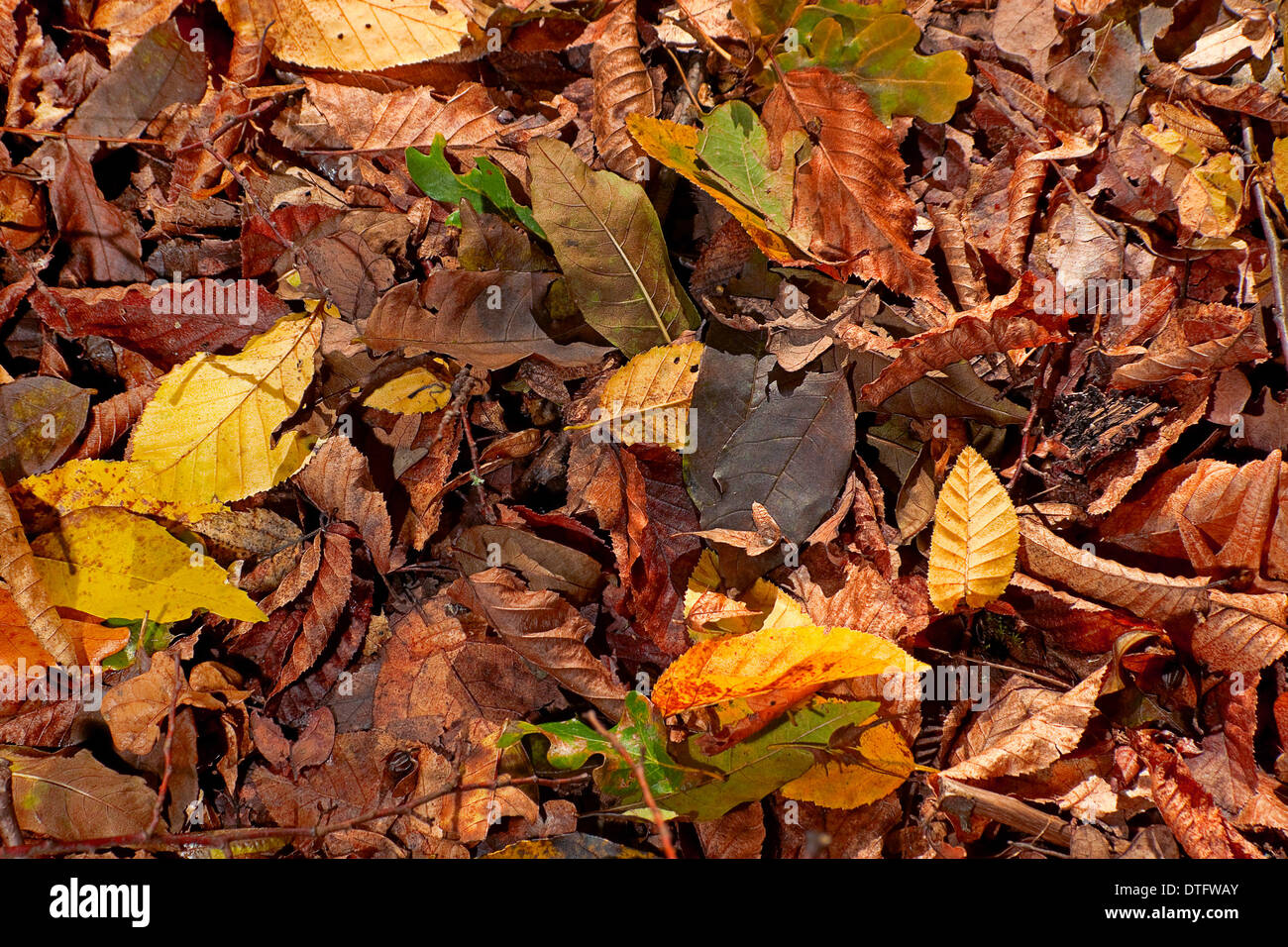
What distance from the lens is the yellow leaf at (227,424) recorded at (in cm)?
199

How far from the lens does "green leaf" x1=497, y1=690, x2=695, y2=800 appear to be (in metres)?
1.75

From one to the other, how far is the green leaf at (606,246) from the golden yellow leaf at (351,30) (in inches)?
24.8

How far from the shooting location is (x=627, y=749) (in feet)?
5.80

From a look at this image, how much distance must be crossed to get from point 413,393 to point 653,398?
648 mm

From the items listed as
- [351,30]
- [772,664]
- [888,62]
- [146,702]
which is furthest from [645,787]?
[351,30]

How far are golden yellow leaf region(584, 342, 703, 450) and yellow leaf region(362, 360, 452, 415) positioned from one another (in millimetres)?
455

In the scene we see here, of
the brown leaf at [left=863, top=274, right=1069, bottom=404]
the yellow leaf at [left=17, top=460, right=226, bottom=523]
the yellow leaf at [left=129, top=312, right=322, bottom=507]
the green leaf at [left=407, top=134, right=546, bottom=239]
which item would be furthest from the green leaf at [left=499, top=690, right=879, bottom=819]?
the green leaf at [left=407, top=134, right=546, bottom=239]

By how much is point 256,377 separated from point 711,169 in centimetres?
129

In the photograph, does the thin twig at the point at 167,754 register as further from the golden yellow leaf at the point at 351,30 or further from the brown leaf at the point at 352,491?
the golden yellow leaf at the point at 351,30

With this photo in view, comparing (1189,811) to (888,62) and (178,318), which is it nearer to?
(888,62)

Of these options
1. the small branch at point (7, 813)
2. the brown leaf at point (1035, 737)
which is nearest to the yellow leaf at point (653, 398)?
the brown leaf at point (1035, 737)
